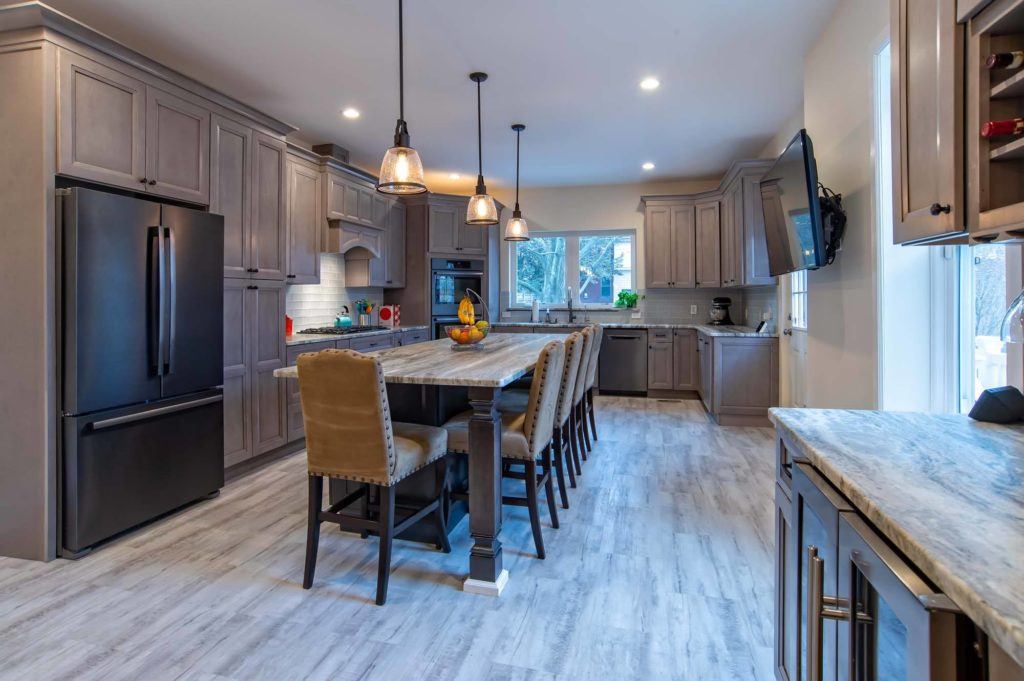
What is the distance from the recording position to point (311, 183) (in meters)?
4.80

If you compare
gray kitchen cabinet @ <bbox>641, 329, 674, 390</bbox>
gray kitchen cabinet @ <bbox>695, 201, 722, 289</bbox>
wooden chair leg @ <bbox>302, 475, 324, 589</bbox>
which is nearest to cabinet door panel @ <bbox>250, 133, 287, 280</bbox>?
wooden chair leg @ <bbox>302, 475, 324, 589</bbox>

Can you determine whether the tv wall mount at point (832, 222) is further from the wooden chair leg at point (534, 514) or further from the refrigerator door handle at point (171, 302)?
the refrigerator door handle at point (171, 302)

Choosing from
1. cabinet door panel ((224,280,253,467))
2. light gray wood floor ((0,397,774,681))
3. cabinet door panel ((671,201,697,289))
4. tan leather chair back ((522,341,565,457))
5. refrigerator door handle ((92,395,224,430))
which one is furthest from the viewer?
cabinet door panel ((671,201,697,289))

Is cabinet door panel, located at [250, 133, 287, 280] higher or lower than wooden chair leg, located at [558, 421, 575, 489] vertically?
higher

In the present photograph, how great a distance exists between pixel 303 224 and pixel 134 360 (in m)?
2.26

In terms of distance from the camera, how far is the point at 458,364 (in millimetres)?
2574

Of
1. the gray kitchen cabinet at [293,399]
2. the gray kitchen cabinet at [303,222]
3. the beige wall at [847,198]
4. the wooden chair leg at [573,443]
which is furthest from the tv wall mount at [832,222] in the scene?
the gray kitchen cabinet at [303,222]

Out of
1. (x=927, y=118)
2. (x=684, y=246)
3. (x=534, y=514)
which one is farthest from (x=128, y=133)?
(x=684, y=246)

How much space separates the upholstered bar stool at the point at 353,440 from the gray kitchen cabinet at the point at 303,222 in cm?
255

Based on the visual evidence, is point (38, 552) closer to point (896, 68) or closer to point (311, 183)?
point (311, 183)

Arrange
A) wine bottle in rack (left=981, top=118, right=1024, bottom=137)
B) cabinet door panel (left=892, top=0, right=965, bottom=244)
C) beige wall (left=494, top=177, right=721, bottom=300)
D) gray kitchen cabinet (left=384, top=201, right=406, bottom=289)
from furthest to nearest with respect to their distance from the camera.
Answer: beige wall (left=494, top=177, right=721, bottom=300), gray kitchen cabinet (left=384, top=201, right=406, bottom=289), cabinet door panel (left=892, top=0, right=965, bottom=244), wine bottle in rack (left=981, top=118, right=1024, bottom=137)

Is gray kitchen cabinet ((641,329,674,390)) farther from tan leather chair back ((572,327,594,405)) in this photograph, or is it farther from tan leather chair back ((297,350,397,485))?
tan leather chair back ((297,350,397,485))

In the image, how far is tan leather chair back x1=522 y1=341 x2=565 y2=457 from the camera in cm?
242

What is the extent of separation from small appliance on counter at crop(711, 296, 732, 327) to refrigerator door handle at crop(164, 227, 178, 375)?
5.43m
